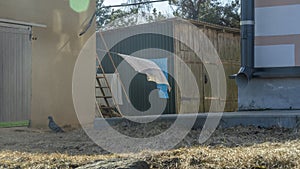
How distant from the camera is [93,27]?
10305 millimetres

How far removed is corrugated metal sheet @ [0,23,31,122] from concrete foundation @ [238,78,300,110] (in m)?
4.24

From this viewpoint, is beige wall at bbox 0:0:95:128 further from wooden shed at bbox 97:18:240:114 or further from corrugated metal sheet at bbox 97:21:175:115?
corrugated metal sheet at bbox 97:21:175:115

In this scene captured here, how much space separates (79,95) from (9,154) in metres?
5.23

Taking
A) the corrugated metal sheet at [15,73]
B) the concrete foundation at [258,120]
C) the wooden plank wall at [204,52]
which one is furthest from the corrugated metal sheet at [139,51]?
the concrete foundation at [258,120]

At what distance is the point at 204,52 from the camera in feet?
50.6

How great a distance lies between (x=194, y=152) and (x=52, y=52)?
5868 millimetres

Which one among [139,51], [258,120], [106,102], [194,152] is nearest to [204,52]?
[139,51]

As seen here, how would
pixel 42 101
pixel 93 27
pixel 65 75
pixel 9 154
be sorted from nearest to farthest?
pixel 9 154 → pixel 42 101 → pixel 65 75 → pixel 93 27

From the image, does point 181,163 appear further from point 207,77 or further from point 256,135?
point 207,77

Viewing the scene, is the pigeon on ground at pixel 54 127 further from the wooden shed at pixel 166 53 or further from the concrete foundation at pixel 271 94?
the wooden shed at pixel 166 53

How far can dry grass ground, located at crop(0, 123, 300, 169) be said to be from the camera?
3.71 metres

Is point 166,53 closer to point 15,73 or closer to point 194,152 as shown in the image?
point 15,73

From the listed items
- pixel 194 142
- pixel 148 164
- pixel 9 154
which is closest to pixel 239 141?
pixel 194 142

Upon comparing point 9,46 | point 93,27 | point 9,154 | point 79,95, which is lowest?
point 9,154
